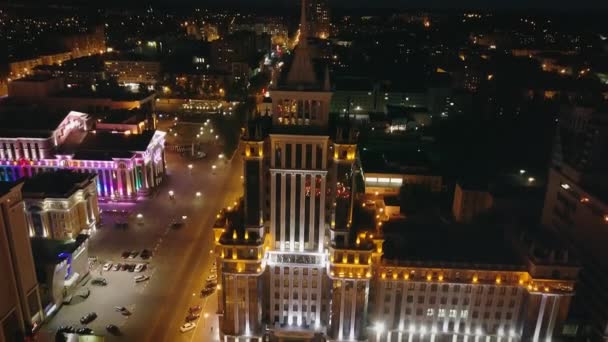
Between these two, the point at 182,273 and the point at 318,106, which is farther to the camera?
the point at 182,273

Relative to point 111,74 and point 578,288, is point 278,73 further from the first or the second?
point 111,74

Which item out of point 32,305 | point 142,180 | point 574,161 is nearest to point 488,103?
point 574,161

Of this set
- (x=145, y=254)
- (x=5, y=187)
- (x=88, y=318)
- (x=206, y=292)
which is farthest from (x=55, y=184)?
(x=5, y=187)

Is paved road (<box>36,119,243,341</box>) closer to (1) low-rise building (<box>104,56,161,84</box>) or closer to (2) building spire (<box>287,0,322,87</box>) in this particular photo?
(2) building spire (<box>287,0,322,87</box>)

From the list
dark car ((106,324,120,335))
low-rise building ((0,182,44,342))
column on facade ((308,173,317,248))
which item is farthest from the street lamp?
low-rise building ((0,182,44,342))

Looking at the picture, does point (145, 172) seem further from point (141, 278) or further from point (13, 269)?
point (13, 269)

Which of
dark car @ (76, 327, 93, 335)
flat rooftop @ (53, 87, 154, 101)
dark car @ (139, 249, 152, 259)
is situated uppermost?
flat rooftop @ (53, 87, 154, 101)
